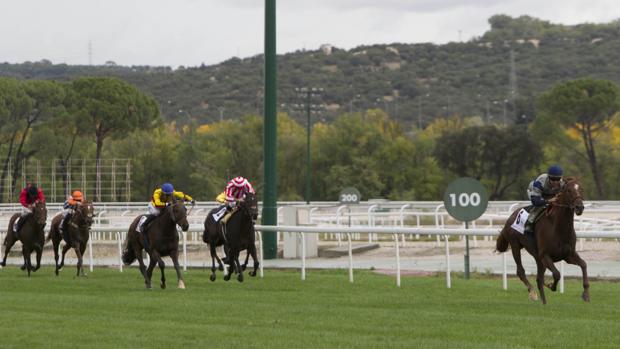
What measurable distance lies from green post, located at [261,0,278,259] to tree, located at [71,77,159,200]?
140 ft

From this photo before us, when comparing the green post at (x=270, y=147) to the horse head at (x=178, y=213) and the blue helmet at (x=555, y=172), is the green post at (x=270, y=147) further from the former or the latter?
the blue helmet at (x=555, y=172)

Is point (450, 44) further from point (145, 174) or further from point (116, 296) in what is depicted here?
point (116, 296)

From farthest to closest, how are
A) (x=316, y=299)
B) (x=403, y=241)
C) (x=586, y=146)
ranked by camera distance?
(x=586, y=146), (x=403, y=241), (x=316, y=299)

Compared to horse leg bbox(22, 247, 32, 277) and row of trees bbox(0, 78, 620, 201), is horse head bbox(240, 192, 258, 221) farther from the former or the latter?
row of trees bbox(0, 78, 620, 201)

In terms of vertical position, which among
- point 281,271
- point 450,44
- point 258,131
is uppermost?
point 450,44

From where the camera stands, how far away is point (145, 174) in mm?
73062

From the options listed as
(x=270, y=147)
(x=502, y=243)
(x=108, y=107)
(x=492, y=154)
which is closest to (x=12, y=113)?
(x=108, y=107)

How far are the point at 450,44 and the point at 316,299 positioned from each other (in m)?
165

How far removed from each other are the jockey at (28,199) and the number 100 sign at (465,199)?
23.7ft

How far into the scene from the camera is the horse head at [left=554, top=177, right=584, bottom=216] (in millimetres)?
13812

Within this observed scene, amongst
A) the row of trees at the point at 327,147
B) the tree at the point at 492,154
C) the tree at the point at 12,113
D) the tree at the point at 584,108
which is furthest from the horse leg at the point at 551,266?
the tree at the point at 492,154

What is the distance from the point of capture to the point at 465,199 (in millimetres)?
19844

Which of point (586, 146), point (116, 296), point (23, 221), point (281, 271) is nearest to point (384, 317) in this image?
point (116, 296)

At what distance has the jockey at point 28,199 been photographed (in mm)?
22391
